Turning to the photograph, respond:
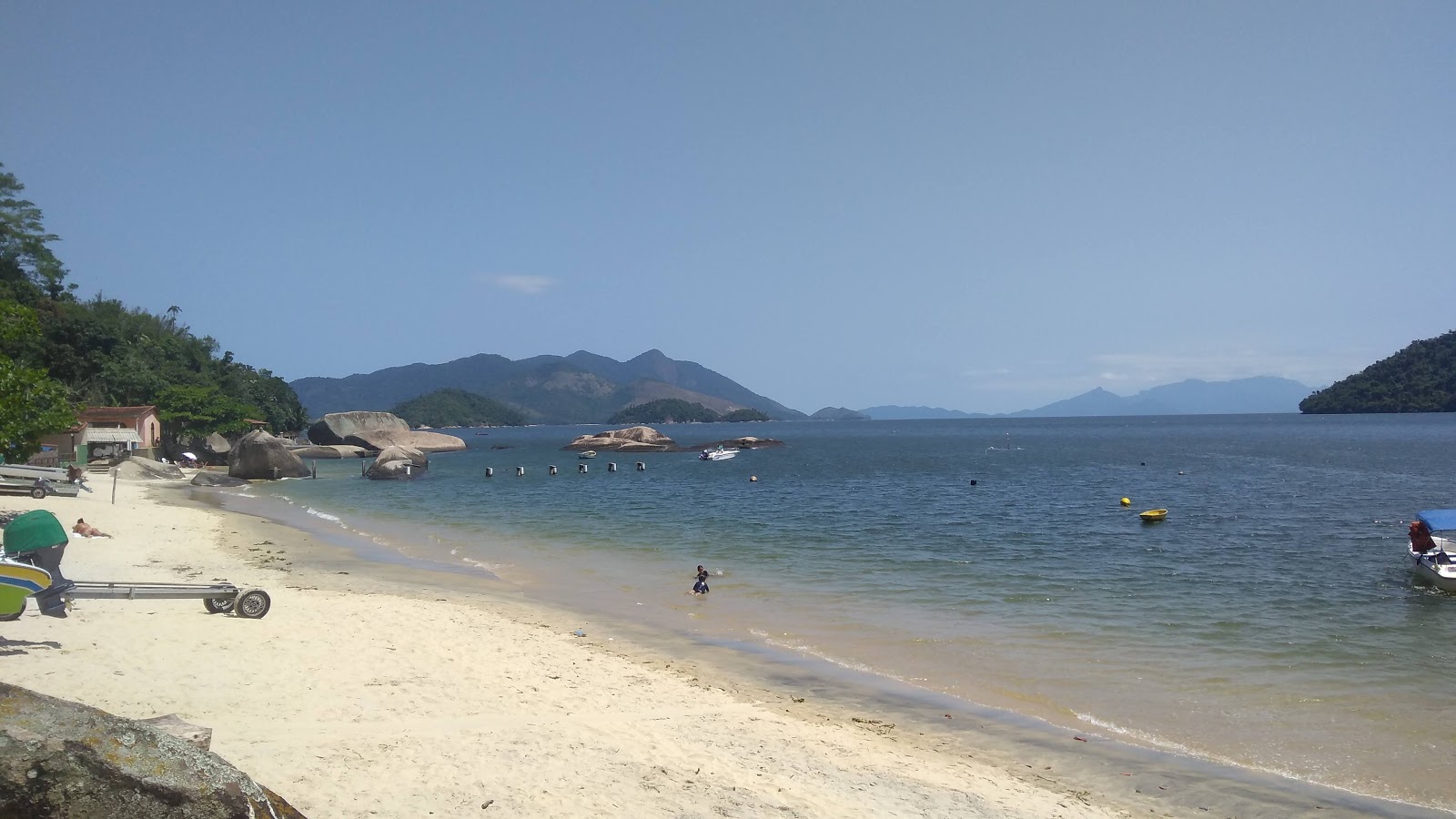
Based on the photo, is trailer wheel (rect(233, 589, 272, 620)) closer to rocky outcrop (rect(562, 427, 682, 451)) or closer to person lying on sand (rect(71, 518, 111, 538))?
person lying on sand (rect(71, 518, 111, 538))

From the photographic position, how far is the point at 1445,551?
20016mm

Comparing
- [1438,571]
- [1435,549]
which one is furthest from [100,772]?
[1435,549]

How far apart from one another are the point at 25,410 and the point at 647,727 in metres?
20.4

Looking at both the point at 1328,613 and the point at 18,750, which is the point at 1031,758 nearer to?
the point at 18,750

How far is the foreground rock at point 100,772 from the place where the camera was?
2.94m

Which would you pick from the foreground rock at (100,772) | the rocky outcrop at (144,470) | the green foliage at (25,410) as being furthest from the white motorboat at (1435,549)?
the rocky outcrop at (144,470)

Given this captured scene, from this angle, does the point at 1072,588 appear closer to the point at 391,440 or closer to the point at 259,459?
the point at 259,459

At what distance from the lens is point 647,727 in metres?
9.45

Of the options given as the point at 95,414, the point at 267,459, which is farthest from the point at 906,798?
the point at 95,414

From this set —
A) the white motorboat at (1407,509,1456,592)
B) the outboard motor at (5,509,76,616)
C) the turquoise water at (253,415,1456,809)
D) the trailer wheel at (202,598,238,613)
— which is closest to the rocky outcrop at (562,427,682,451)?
the turquoise water at (253,415,1456,809)

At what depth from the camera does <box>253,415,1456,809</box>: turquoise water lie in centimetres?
1141

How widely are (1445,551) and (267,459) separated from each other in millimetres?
61214

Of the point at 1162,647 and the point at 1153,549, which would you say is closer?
the point at 1162,647

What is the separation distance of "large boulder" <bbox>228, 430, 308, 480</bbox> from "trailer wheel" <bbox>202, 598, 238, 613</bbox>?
49134 millimetres
